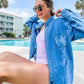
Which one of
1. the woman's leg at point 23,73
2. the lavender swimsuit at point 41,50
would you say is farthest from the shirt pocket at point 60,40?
the woman's leg at point 23,73

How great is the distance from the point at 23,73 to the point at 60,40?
450mm

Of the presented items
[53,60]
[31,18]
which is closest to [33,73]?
[53,60]

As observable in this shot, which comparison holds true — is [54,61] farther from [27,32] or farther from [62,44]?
[27,32]

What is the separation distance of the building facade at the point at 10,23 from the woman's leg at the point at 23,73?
39.6m

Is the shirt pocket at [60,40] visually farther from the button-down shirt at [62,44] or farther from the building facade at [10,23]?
the building facade at [10,23]

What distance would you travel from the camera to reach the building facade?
142ft

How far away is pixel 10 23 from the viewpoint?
157 feet

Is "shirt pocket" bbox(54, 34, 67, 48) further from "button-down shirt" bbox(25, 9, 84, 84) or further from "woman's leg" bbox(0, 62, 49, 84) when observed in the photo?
"woman's leg" bbox(0, 62, 49, 84)

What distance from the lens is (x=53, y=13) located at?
1.35 metres

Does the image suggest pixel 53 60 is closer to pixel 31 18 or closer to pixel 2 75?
pixel 2 75

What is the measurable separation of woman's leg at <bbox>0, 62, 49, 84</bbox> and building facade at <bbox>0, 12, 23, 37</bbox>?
39.6m

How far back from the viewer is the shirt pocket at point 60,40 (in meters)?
1.07

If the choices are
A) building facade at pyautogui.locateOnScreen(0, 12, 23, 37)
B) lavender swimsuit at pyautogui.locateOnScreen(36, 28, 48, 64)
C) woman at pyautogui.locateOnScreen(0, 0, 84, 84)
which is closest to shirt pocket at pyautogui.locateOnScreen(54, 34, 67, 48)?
woman at pyautogui.locateOnScreen(0, 0, 84, 84)

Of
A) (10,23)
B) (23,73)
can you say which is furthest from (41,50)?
(10,23)
